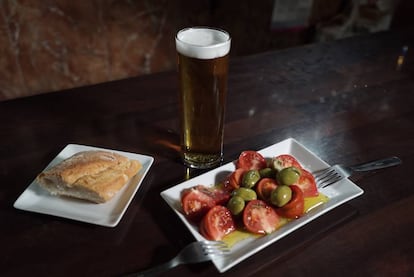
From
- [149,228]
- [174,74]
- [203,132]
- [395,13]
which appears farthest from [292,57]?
[395,13]

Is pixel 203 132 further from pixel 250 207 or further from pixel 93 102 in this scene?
pixel 93 102

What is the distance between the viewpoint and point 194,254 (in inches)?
24.2

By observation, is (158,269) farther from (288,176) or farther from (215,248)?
(288,176)

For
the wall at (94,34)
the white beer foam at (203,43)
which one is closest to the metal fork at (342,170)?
the white beer foam at (203,43)

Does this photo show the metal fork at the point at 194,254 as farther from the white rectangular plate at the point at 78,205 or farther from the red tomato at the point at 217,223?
the white rectangular plate at the point at 78,205

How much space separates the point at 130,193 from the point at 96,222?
0.10 meters

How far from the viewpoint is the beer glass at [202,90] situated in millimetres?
763

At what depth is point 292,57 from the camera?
1521 millimetres

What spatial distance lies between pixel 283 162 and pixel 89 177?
1.34ft

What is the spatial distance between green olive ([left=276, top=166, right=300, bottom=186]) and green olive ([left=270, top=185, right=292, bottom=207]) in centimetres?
2

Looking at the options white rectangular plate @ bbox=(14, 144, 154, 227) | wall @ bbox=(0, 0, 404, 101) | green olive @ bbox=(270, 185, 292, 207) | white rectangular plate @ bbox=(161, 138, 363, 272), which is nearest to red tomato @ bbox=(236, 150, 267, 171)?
white rectangular plate @ bbox=(161, 138, 363, 272)

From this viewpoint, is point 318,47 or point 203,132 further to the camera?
point 318,47

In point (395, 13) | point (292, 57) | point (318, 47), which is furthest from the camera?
point (395, 13)

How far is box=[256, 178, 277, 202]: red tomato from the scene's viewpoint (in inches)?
28.0
